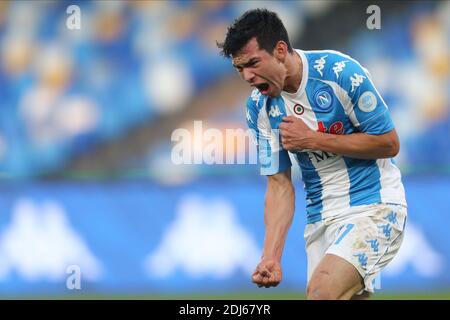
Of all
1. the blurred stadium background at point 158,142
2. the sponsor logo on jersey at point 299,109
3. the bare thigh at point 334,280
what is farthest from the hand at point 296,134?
the blurred stadium background at point 158,142

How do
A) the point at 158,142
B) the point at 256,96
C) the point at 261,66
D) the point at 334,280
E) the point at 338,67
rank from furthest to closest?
the point at 158,142 → the point at 256,96 → the point at 338,67 → the point at 261,66 → the point at 334,280

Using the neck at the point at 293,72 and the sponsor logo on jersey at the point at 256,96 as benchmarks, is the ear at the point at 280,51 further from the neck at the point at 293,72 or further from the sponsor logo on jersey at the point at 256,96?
the sponsor logo on jersey at the point at 256,96

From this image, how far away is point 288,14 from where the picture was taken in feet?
27.4

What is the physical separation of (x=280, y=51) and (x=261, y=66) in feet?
0.55

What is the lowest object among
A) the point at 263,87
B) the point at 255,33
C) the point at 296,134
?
the point at 296,134

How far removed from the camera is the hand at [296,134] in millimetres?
4895

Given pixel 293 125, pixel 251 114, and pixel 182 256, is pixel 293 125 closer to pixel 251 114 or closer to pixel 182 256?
pixel 251 114

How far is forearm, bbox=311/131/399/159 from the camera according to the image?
193 inches

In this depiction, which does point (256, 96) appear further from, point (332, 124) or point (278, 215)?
point (278, 215)

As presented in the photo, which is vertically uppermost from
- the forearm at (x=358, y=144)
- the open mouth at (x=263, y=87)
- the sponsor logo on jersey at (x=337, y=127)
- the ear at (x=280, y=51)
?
the ear at (x=280, y=51)

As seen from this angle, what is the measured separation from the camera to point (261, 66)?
→ 16.1ft

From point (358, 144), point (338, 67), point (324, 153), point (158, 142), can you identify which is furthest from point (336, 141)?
point (158, 142)

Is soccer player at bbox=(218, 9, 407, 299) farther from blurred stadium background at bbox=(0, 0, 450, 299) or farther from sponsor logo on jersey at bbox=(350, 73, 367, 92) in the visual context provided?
blurred stadium background at bbox=(0, 0, 450, 299)

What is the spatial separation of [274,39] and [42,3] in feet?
13.0
